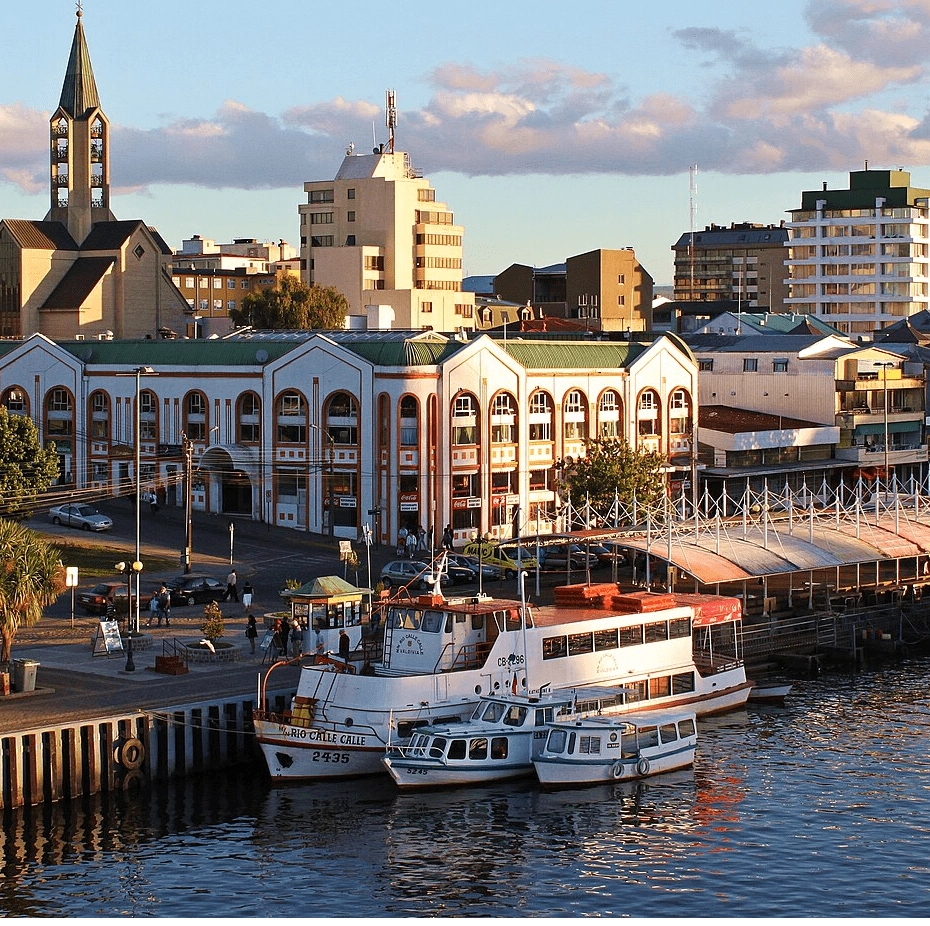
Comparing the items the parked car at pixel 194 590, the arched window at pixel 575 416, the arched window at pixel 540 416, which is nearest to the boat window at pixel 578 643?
the parked car at pixel 194 590

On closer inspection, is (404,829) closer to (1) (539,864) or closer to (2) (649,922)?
(1) (539,864)

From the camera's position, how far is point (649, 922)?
45.8 metres

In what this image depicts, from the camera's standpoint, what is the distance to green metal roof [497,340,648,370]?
372 feet

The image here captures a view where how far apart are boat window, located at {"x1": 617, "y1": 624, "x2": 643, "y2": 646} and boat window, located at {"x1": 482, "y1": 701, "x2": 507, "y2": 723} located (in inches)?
332

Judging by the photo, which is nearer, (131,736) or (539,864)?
(539,864)

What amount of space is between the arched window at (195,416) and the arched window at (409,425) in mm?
16245

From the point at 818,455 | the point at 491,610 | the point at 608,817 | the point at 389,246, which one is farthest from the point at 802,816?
the point at 389,246

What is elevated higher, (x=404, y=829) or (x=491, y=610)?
(x=491, y=610)

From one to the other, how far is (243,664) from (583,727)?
16.1m

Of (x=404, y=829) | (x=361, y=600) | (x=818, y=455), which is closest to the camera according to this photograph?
(x=404, y=829)

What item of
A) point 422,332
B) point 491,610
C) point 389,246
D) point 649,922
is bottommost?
point 649,922

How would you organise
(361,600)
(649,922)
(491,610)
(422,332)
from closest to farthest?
1. (649,922)
2. (491,610)
3. (361,600)
4. (422,332)

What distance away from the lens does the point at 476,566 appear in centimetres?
9319

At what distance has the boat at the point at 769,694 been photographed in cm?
7319
